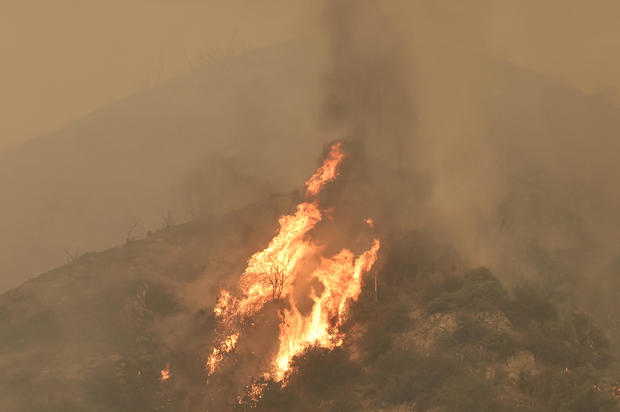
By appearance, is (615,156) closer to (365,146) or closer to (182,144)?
(365,146)

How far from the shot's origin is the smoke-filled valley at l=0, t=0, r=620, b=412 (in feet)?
43.2

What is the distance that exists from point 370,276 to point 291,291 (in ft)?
11.9

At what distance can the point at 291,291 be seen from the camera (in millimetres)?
15570

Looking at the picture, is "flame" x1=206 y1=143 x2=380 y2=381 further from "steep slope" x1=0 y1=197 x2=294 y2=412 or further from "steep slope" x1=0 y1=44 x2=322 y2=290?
"steep slope" x1=0 y1=44 x2=322 y2=290

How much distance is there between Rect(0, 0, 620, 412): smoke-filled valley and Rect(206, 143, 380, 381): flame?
6 cm

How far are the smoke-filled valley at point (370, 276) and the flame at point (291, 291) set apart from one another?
0.06 meters

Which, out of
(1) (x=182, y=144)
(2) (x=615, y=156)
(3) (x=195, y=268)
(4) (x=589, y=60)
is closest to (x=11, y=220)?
(1) (x=182, y=144)

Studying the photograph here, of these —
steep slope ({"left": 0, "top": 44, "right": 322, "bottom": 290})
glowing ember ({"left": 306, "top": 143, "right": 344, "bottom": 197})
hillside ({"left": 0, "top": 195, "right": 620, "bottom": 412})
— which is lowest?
hillside ({"left": 0, "top": 195, "right": 620, "bottom": 412})

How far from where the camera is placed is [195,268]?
2044cm

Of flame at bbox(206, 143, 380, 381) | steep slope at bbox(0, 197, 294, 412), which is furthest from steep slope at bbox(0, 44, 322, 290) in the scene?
flame at bbox(206, 143, 380, 381)

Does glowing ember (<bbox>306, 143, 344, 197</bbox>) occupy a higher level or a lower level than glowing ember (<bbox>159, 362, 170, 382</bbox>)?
higher

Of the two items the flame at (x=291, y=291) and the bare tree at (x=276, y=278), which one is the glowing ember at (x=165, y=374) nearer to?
the flame at (x=291, y=291)

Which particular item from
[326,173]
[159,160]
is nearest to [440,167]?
[326,173]

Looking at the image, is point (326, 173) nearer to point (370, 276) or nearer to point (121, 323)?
point (370, 276)
